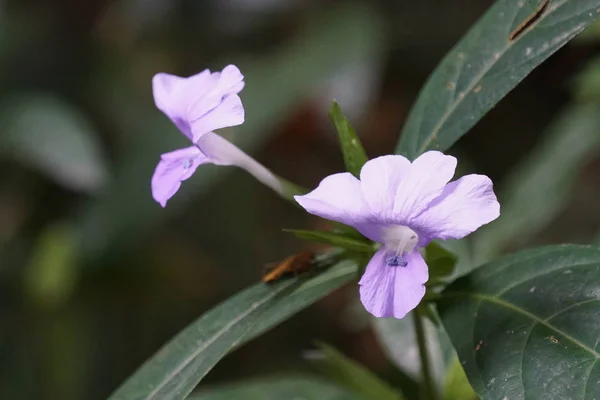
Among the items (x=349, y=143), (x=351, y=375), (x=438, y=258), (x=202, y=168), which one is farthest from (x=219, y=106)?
(x=202, y=168)

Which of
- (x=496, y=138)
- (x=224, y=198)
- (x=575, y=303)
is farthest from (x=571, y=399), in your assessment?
(x=496, y=138)

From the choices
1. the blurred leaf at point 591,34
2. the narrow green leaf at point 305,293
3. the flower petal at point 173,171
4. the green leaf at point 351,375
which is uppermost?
the flower petal at point 173,171

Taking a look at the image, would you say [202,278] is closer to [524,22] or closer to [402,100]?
[402,100]

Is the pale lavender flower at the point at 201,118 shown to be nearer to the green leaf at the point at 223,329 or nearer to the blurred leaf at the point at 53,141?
the green leaf at the point at 223,329

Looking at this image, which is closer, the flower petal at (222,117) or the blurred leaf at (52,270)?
the flower petal at (222,117)

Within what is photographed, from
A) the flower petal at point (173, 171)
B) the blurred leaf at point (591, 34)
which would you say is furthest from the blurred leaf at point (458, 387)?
the blurred leaf at point (591, 34)

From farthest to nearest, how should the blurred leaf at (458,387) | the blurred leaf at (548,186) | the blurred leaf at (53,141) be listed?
the blurred leaf at (53,141) → the blurred leaf at (548,186) → the blurred leaf at (458,387)

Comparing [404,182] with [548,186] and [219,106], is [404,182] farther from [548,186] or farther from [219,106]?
[548,186]

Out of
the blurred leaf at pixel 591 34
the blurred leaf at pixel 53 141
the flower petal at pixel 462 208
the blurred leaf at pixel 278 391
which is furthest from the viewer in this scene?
the blurred leaf at pixel 53 141
